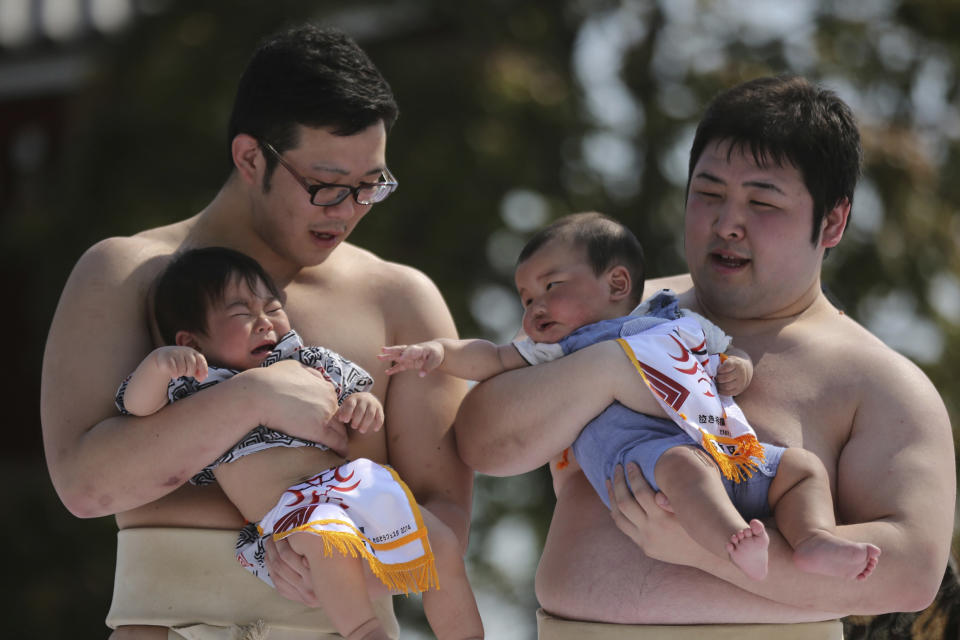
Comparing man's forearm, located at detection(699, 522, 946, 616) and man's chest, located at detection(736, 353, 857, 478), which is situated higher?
man's chest, located at detection(736, 353, 857, 478)

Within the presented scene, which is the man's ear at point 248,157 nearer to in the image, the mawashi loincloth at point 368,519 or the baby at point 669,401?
the baby at point 669,401

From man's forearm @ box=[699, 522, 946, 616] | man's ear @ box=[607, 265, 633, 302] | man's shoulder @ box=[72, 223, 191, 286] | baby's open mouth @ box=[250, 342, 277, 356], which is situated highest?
man's ear @ box=[607, 265, 633, 302]

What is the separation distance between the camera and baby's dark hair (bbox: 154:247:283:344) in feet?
9.02

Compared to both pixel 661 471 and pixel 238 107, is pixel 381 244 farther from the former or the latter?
pixel 661 471

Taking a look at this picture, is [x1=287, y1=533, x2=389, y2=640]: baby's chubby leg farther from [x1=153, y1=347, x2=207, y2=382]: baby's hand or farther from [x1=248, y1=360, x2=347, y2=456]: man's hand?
[x1=153, y1=347, x2=207, y2=382]: baby's hand

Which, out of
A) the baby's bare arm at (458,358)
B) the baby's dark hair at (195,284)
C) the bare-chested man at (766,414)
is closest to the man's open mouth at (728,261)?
the bare-chested man at (766,414)

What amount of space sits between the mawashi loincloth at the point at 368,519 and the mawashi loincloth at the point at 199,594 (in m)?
0.07

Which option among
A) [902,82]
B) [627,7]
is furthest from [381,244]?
[902,82]

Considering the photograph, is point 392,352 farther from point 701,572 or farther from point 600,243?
point 701,572

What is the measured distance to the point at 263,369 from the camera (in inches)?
107

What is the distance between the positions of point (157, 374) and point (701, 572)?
1186 millimetres

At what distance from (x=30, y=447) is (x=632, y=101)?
4.22 meters

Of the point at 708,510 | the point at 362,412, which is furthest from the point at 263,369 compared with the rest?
the point at 708,510

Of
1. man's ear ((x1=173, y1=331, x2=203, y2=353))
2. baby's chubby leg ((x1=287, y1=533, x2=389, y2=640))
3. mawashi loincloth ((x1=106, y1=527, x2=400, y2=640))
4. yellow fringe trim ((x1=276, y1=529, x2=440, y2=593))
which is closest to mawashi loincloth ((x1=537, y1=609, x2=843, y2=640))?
yellow fringe trim ((x1=276, y1=529, x2=440, y2=593))
